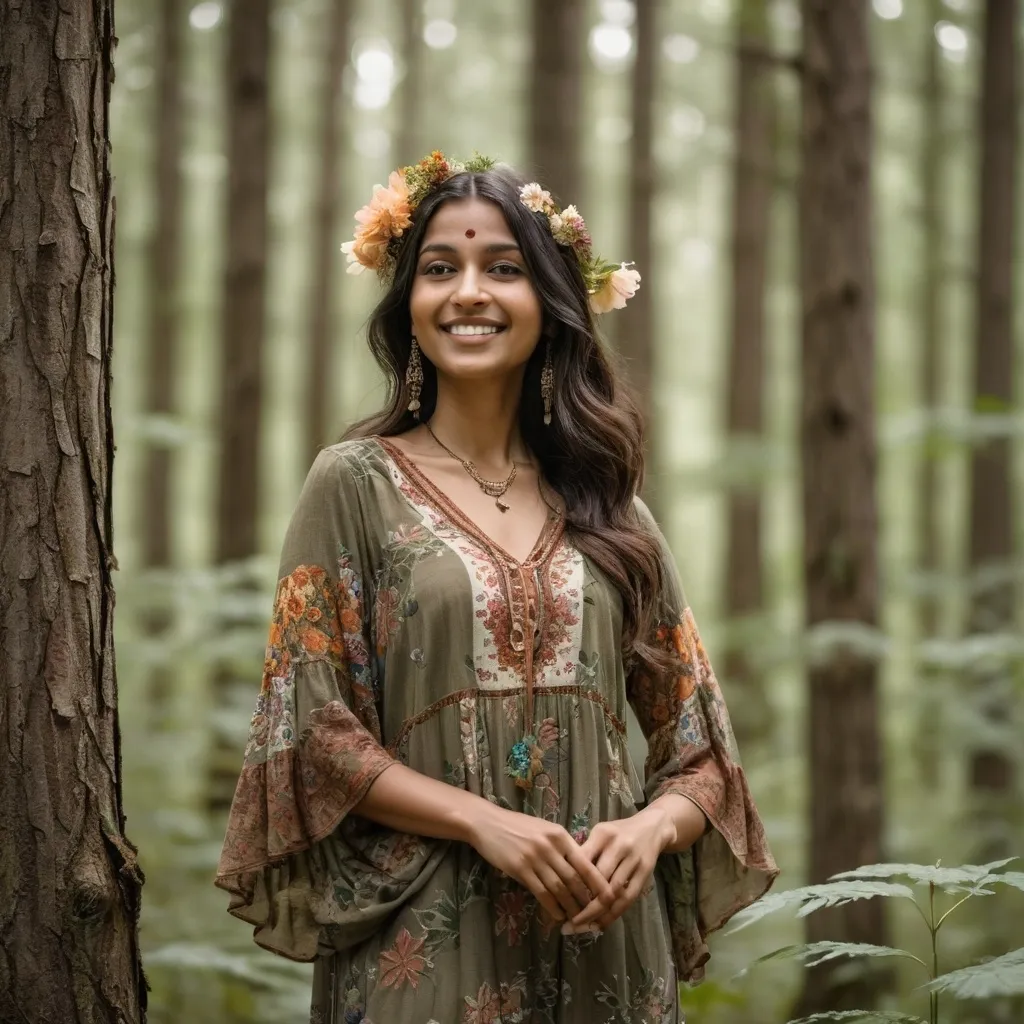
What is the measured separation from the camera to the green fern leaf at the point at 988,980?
2.35m

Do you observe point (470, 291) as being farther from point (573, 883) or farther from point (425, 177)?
point (573, 883)

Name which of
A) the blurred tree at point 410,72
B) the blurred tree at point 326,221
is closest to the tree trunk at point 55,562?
the blurred tree at point 326,221

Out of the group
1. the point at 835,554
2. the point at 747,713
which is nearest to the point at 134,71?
the point at 747,713

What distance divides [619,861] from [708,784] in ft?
1.30

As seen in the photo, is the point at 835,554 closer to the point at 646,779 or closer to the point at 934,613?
the point at 646,779

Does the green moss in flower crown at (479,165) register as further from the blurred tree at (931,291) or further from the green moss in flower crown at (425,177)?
the blurred tree at (931,291)

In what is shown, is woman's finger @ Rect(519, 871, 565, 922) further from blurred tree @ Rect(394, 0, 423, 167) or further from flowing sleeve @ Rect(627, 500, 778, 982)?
blurred tree @ Rect(394, 0, 423, 167)

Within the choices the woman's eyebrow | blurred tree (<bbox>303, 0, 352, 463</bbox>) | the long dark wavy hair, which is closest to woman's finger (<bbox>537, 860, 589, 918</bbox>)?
the long dark wavy hair

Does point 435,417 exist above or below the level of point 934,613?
above

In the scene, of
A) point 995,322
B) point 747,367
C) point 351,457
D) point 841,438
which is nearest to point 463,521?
point 351,457

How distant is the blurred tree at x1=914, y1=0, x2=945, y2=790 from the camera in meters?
12.5

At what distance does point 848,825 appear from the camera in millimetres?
5328

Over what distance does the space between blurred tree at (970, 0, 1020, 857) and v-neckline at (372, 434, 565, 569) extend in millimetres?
7105

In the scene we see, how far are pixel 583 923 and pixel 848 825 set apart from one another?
3.26 meters
